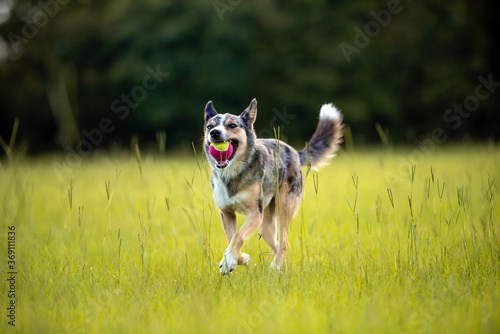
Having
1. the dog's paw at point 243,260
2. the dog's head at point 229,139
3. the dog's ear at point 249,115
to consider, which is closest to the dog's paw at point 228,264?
the dog's paw at point 243,260

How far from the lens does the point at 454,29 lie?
1110 inches

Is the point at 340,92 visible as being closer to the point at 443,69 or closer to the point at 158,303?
the point at 443,69

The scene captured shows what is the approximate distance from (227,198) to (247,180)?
31 centimetres

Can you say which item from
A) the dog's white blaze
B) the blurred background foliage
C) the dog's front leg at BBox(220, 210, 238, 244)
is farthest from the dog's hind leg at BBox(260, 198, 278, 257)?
the blurred background foliage

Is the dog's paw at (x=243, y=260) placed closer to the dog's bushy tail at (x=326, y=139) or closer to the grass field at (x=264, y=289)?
the grass field at (x=264, y=289)

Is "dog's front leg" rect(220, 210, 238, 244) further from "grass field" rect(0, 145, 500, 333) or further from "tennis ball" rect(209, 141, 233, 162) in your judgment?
"tennis ball" rect(209, 141, 233, 162)

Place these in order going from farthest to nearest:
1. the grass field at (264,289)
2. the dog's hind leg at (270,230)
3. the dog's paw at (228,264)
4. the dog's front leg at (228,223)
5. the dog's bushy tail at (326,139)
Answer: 1. the dog's bushy tail at (326,139)
2. the dog's hind leg at (270,230)
3. the dog's front leg at (228,223)
4. the dog's paw at (228,264)
5. the grass field at (264,289)

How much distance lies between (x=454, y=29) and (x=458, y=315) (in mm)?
→ 29004

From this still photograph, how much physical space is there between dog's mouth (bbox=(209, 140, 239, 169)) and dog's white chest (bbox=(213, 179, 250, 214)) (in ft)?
0.69

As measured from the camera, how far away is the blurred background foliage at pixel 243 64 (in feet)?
84.2

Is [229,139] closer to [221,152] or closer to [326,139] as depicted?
[221,152]

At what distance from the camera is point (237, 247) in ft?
14.1

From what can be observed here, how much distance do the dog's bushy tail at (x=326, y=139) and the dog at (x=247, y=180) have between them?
15.9 inches

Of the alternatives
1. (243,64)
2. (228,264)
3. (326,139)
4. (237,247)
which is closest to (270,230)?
(237,247)
